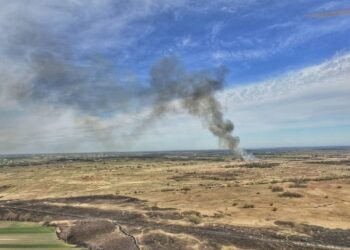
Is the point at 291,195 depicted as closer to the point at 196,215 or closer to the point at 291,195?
the point at 291,195

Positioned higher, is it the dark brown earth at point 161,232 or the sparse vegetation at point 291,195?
the sparse vegetation at point 291,195

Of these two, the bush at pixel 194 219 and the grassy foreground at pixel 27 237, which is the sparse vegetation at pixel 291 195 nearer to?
the bush at pixel 194 219

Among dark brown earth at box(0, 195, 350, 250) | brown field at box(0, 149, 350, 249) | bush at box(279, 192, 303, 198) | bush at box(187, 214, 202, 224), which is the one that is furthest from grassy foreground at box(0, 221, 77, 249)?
bush at box(279, 192, 303, 198)

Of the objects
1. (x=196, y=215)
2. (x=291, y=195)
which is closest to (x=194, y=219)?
(x=196, y=215)

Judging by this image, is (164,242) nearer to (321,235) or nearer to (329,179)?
(321,235)

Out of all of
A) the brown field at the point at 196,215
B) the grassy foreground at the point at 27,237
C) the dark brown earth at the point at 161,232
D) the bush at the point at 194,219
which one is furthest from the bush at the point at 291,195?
the grassy foreground at the point at 27,237

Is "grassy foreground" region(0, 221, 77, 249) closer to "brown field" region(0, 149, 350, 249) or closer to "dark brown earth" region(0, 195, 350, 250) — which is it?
"dark brown earth" region(0, 195, 350, 250)
